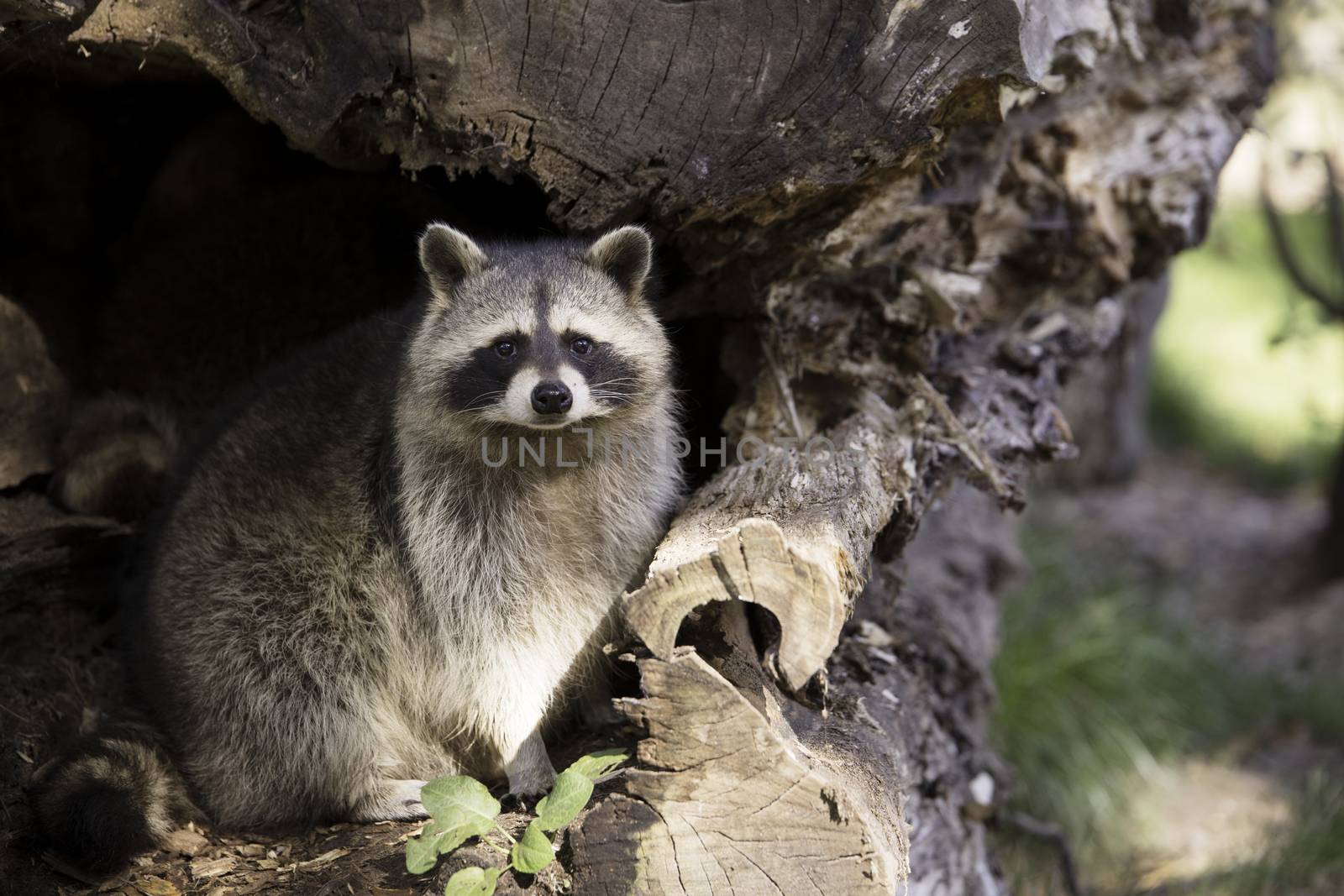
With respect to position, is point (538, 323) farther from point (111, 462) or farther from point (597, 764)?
point (111, 462)

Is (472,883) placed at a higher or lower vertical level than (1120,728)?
higher

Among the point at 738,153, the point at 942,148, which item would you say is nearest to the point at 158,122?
the point at 738,153

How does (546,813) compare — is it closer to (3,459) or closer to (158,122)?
(3,459)

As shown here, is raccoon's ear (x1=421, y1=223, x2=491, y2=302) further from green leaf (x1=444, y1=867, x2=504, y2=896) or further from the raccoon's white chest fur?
green leaf (x1=444, y1=867, x2=504, y2=896)

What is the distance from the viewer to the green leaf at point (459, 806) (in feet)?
7.46

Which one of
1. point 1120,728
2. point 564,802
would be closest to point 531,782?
point 564,802

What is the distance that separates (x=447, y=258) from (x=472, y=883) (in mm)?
1419

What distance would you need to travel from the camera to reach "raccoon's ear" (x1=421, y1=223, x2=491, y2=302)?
9.05 ft

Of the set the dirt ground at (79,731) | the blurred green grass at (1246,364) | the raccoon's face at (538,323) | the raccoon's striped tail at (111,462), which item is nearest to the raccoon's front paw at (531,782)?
the dirt ground at (79,731)

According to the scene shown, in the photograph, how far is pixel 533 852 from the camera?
220 cm

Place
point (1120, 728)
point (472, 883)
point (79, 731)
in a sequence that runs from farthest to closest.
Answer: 1. point (1120, 728)
2. point (79, 731)
3. point (472, 883)

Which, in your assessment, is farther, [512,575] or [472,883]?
[512,575]

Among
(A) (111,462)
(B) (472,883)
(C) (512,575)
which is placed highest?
(A) (111,462)

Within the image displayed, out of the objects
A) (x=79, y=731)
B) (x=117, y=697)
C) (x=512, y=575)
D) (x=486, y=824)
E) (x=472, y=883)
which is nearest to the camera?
(x=472, y=883)
